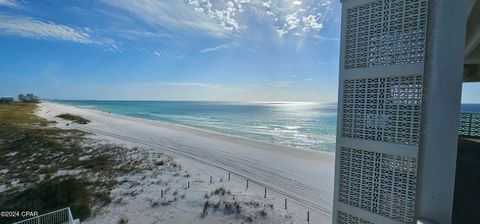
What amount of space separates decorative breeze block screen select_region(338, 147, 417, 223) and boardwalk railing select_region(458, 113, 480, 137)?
10.6 m

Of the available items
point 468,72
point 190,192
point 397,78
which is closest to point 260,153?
point 190,192

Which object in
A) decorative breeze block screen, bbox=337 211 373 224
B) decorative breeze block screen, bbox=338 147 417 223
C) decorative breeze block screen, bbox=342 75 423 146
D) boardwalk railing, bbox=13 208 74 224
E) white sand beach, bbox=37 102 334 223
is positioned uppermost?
decorative breeze block screen, bbox=342 75 423 146

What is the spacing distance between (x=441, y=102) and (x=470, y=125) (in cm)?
1122

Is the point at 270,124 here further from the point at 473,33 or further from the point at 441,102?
the point at 441,102

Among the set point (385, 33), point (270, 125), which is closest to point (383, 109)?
point (385, 33)

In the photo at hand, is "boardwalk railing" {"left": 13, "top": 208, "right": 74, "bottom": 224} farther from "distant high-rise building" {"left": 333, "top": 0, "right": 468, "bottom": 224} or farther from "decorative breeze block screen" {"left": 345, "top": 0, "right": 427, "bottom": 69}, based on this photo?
"decorative breeze block screen" {"left": 345, "top": 0, "right": 427, "bottom": 69}

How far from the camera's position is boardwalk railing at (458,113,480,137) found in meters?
10.5

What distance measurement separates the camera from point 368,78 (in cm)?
395

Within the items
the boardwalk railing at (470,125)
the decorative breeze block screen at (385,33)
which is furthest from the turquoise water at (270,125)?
the decorative breeze block screen at (385,33)

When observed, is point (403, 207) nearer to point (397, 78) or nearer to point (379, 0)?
point (397, 78)

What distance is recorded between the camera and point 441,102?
309cm

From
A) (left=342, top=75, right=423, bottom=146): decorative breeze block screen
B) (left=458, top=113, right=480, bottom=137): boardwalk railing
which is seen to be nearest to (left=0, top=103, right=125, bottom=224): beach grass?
(left=342, top=75, right=423, bottom=146): decorative breeze block screen

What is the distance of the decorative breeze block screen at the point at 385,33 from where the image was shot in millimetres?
3383

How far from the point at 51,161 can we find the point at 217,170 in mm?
10468
